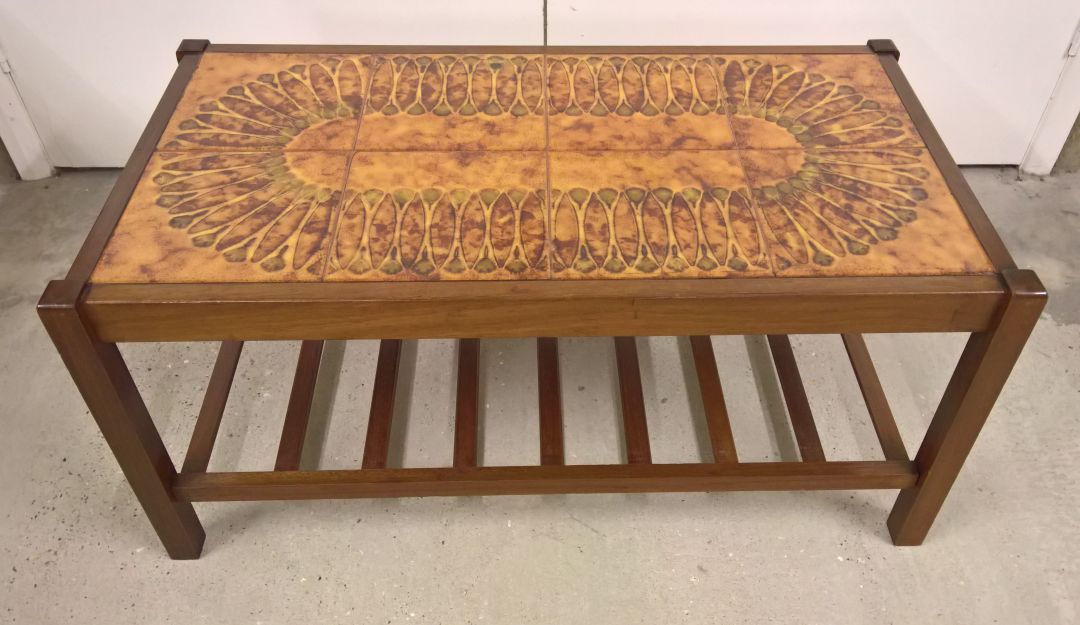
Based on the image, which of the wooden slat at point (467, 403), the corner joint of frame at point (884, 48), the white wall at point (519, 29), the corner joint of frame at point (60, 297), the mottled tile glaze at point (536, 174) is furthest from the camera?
the white wall at point (519, 29)

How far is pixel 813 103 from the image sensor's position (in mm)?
1709

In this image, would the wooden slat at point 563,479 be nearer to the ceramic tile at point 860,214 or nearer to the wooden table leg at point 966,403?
the wooden table leg at point 966,403

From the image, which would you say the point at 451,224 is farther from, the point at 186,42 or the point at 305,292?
the point at 186,42

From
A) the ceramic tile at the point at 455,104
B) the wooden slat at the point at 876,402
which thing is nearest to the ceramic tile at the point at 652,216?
the ceramic tile at the point at 455,104

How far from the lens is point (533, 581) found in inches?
66.6

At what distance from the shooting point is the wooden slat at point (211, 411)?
167 centimetres

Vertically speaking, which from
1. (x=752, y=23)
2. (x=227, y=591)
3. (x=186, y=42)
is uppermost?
(x=186, y=42)

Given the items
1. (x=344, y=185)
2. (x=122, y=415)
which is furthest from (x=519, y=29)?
(x=122, y=415)

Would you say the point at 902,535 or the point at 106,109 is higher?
the point at 106,109

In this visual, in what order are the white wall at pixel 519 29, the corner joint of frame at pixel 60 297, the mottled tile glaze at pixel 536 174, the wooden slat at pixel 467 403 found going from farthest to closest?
the white wall at pixel 519 29 < the wooden slat at pixel 467 403 < the mottled tile glaze at pixel 536 174 < the corner joint of frame at pixel 60 297

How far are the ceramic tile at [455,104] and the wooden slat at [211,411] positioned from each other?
23.5 inches

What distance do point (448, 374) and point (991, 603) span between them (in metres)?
1.21

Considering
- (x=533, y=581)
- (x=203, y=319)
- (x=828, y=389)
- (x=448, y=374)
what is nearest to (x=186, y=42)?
(x=203, y=319)

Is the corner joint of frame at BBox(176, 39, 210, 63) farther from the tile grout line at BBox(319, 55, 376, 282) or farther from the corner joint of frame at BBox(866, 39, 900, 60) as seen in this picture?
the corner joint of frame at BBox(866, 39, 900, 60)
